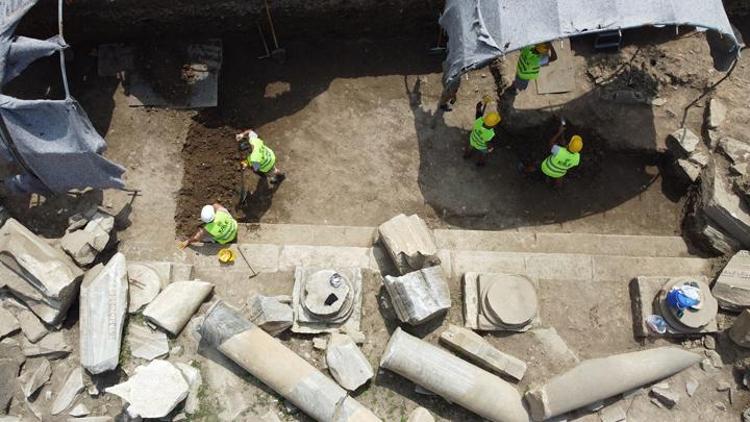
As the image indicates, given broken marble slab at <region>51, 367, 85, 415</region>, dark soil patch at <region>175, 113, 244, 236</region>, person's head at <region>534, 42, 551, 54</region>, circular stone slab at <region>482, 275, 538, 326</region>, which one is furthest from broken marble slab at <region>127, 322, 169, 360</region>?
person's head at <region>534, 42, 551, 54</region>

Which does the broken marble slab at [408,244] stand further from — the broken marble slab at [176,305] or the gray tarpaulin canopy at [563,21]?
the broken marble slab at [176,305]

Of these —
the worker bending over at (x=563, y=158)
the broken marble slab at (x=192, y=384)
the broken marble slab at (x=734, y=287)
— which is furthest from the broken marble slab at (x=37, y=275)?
the broken marble slab at (x=734, y=287)

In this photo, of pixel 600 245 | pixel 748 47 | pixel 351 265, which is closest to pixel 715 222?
pixel 600 245

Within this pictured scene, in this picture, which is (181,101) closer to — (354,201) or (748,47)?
(354,201)

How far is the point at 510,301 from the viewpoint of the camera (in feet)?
23.7

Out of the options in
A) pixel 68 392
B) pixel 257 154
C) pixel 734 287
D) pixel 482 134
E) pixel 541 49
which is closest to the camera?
pixel 68 392

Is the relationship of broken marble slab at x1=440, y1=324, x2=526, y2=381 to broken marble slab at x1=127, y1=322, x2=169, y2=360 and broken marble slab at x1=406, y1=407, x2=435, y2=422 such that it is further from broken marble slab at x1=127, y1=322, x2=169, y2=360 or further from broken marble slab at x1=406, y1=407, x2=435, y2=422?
broken marble slab at x1=127, y1=322, x2=169, y2=360

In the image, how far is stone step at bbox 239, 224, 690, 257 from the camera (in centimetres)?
818

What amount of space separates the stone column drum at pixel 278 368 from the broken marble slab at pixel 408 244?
1914 millimetres

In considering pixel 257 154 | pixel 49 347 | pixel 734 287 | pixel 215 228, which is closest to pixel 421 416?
pixel 215 228

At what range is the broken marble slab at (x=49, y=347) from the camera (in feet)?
23.5

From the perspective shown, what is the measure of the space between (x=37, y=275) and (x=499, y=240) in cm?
676

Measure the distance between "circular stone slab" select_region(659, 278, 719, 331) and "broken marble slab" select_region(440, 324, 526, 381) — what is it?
2.25m

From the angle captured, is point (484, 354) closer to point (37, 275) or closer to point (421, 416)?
point (421, 416)
